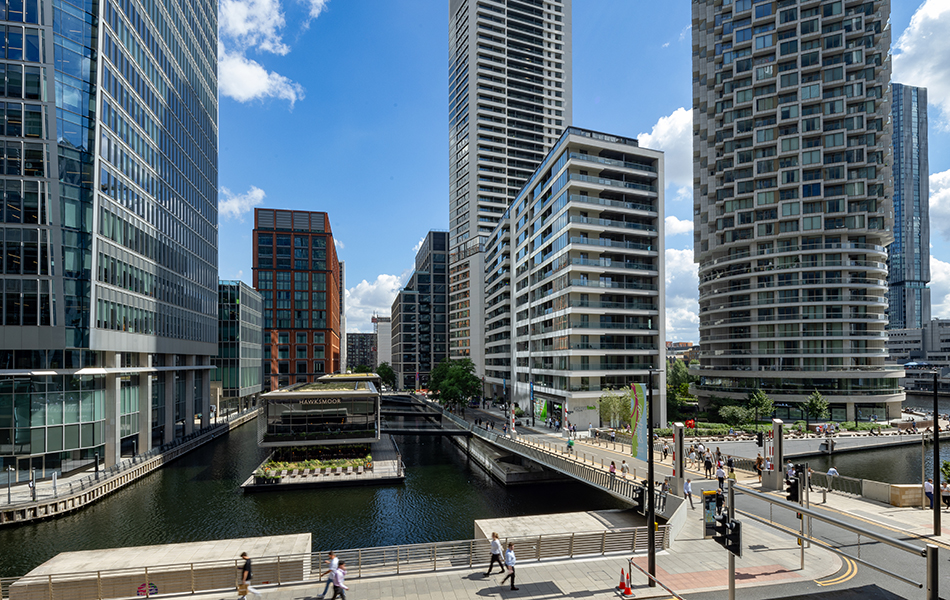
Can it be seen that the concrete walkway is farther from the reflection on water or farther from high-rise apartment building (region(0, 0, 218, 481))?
high-rise apartment building (region(0, 0, 218, 481))

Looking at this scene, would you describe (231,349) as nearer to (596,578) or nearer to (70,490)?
(70,490)

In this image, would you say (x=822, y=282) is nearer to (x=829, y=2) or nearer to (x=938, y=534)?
(x=829, y=2)

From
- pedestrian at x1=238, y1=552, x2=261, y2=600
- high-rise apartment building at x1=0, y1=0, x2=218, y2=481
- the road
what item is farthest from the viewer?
high-rise apartment building at x1=0, y1=0, x2=218, y2=481

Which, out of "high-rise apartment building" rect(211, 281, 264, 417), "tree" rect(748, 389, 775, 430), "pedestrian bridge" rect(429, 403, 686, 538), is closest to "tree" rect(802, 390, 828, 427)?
"tree" rect(748, 389, 775, 430)

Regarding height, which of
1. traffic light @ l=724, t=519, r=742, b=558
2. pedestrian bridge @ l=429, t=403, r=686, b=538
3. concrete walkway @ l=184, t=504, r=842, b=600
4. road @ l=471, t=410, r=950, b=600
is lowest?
pedestrian bridge @ l=429, t=403, r=686, b=538

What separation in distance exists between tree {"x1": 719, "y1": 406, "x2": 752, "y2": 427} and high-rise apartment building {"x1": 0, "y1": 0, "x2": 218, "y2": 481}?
213 ft

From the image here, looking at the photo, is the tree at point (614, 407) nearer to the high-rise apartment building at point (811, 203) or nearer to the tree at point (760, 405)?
the tree at point (760, 405)

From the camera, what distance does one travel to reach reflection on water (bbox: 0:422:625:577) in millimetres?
30609

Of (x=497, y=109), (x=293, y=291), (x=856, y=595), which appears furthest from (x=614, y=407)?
(x=293, y=291)

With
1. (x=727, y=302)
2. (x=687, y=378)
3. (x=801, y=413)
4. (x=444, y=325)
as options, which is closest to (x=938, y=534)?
(x=801, y=413)

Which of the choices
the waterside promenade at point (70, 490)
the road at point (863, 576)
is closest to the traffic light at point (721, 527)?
the road at point (863, 576)

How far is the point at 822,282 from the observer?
74.7 metres

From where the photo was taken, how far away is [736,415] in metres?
61.2

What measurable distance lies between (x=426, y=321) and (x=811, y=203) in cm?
11636
